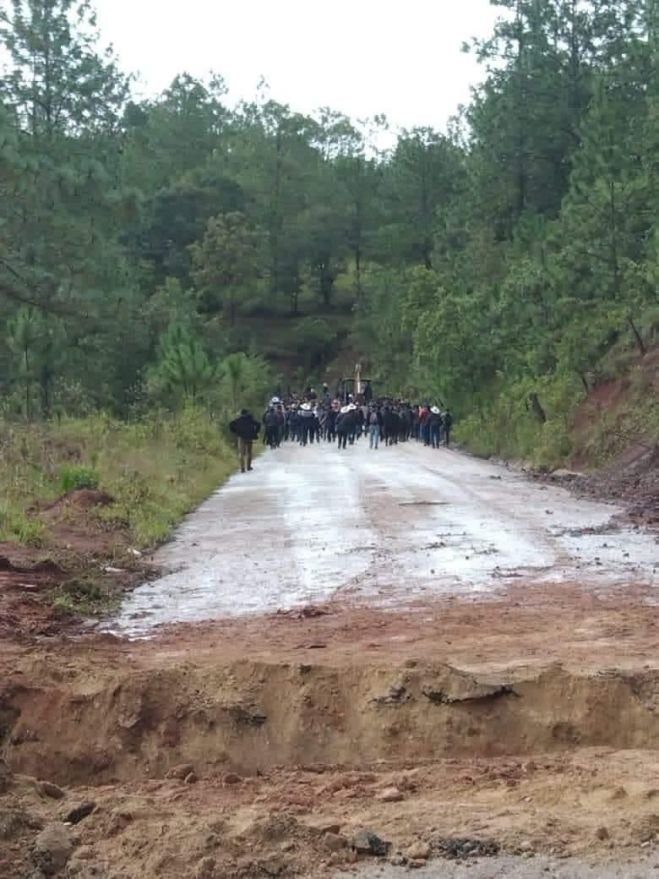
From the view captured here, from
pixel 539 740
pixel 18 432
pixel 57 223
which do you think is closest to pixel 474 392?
pixel 18 432

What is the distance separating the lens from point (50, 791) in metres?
6.14

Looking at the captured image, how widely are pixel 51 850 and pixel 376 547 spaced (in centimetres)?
934

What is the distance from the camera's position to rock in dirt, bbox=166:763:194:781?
6594mm

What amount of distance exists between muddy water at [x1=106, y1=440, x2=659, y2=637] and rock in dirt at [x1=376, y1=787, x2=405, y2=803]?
452cm

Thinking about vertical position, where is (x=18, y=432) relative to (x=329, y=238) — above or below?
below

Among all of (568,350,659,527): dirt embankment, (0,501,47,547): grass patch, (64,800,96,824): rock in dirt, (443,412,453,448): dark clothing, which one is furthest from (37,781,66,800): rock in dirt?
(443,412,453,448): dark clothing

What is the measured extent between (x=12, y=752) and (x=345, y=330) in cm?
7845

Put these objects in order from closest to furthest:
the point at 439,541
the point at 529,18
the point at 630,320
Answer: the point at 439,541 → the point at 630,320 → the point at 529,18

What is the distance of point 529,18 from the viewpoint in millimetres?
59031

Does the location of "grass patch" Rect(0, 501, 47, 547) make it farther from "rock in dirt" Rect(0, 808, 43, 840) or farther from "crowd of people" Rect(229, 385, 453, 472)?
"crowd of people" Rect(229, 385, 453, 472)

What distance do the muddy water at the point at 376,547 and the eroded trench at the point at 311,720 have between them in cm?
279

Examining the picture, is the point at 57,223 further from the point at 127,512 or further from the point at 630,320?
the point at 630,320

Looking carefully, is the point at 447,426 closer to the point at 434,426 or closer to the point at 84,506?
the point at 434,426

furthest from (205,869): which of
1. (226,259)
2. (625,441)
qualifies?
(226,259)
